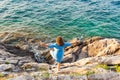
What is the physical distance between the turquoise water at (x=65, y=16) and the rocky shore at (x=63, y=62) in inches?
128

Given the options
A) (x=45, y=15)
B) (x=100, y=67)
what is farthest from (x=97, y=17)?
(x=100, y=67)

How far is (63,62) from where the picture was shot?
1759 cm

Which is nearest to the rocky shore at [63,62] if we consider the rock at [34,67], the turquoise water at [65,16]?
the rock at [34,67]

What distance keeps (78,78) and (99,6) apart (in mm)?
21198

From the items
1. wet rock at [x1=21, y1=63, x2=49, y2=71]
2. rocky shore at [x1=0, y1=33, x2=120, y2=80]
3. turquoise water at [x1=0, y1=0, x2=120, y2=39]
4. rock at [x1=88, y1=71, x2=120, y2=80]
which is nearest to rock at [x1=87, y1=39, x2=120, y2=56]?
rocky shore at [x1=0, y1=33, x2=120, y2=80]

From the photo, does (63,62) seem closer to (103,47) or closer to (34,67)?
(103,47)

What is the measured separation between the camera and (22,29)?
25.1 meters


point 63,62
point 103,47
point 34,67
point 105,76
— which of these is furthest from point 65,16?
point 105,76

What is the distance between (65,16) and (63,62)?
Result: 11.5 m

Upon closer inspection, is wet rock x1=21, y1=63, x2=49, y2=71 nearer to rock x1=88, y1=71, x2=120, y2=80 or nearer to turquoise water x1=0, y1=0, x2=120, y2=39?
rock x1=88, y1=71, x2=120, y2=80

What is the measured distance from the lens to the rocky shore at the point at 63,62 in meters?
11.2

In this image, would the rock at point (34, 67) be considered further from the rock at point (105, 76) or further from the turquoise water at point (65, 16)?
the turquoise water at point (65, 16)

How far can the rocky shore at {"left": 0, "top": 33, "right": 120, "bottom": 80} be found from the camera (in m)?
11.2

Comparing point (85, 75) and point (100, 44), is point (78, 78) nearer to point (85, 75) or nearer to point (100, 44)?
point (85, 75)
